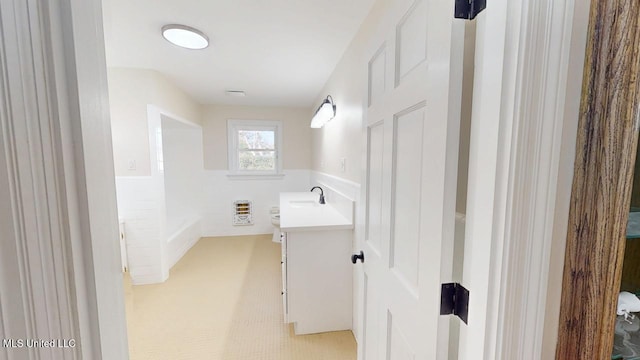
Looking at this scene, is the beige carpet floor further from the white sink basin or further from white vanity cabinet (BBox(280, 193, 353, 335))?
the white sink basin

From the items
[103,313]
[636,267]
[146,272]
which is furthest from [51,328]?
[146,272]

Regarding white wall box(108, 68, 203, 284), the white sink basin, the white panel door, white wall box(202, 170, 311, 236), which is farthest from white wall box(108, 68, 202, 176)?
the white panel door

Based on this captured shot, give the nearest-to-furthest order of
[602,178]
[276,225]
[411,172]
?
[602,178] < [411,172] < [276,225]

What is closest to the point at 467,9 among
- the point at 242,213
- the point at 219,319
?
the point at 219,319

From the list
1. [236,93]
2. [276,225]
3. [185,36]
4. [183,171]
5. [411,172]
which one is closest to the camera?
[411,172]

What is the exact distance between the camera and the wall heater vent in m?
4.36

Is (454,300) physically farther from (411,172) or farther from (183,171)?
(183,171)

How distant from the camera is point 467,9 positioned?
0.60 meters

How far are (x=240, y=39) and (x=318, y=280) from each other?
1.93m

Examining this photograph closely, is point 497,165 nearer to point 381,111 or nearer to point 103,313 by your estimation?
point 381,111

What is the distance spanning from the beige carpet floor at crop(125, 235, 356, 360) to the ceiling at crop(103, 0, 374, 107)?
215 centimetres

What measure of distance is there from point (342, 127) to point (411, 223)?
157 centimetres

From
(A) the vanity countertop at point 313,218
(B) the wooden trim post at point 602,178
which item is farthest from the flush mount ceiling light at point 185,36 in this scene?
(B) the wooden trim post at point 602,178

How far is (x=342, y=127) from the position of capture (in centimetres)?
225
